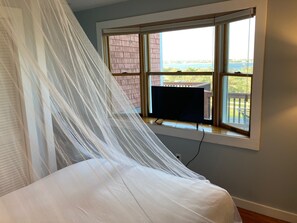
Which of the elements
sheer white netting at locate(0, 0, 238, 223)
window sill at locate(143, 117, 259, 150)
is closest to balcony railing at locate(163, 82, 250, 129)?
window sill at locate(143, 117, 259, 150)

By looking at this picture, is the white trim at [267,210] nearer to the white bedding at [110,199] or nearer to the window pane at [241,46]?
the white bedding at [110,199]

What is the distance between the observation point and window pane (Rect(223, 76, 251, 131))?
2.73 meters

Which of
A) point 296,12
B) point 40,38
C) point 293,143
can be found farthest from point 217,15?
point 40,38

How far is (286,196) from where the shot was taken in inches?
98.7

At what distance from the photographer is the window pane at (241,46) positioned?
255cm

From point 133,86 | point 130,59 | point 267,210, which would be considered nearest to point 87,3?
point 130,59

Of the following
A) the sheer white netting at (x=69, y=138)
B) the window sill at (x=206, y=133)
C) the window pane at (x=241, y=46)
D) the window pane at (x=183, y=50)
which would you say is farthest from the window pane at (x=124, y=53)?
the sheer white netting at (x=69, y=138)

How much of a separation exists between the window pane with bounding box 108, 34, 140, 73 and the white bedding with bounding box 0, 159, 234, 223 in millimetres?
2001

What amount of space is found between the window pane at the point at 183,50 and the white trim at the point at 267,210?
1.52 meters

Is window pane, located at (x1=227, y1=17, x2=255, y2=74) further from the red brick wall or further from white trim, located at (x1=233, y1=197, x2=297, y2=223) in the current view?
white trim, located at (x1=233, y1=197, x2=297, y2=223)

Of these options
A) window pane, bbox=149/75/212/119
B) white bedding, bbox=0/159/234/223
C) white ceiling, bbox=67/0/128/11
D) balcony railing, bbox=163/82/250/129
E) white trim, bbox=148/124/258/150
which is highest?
white ceiling, bbox=67/0/128/11

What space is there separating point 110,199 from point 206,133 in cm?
151

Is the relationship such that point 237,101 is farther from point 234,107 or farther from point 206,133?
point 206,133

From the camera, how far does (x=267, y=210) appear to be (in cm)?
263
